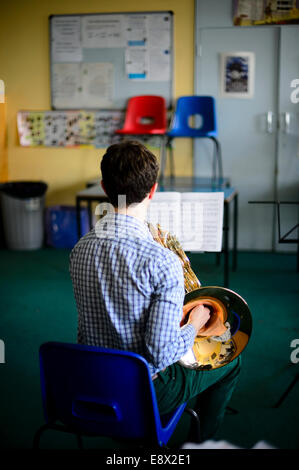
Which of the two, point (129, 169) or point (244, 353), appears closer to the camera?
point (129, 169)

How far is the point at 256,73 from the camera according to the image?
13.5 ft

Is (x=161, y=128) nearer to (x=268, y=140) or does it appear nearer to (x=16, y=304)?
(x=268, y=140)

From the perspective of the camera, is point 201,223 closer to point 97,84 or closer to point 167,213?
point 167,213

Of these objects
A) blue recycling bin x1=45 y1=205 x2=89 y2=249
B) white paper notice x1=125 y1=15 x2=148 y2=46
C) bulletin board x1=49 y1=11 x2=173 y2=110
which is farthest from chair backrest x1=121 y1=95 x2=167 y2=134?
blue recycling bin x1=45 y1=205 x2=89 y2=249

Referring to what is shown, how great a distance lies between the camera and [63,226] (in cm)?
456

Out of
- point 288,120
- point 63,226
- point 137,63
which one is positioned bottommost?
point 63,226

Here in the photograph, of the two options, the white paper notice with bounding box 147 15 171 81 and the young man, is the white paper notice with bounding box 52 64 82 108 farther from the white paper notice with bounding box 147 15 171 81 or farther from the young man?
the young man

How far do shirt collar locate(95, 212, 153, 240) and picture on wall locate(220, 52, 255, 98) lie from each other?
3.20m

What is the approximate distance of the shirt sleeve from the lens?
43.3 inches

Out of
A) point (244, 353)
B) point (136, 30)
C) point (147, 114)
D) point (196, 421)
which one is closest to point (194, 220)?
point (196, 421)

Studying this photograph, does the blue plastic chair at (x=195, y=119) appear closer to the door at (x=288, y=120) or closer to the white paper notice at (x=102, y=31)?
the door at (x=288, y=120)

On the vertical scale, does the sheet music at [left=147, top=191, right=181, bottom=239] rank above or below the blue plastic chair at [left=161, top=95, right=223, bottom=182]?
below

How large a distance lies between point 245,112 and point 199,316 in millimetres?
3247

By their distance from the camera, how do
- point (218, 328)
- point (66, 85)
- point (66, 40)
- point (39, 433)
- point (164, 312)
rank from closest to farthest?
point (164, 312) < point (39, 433) < point (218, 328) < point (66, 40) < point (66, 85)
